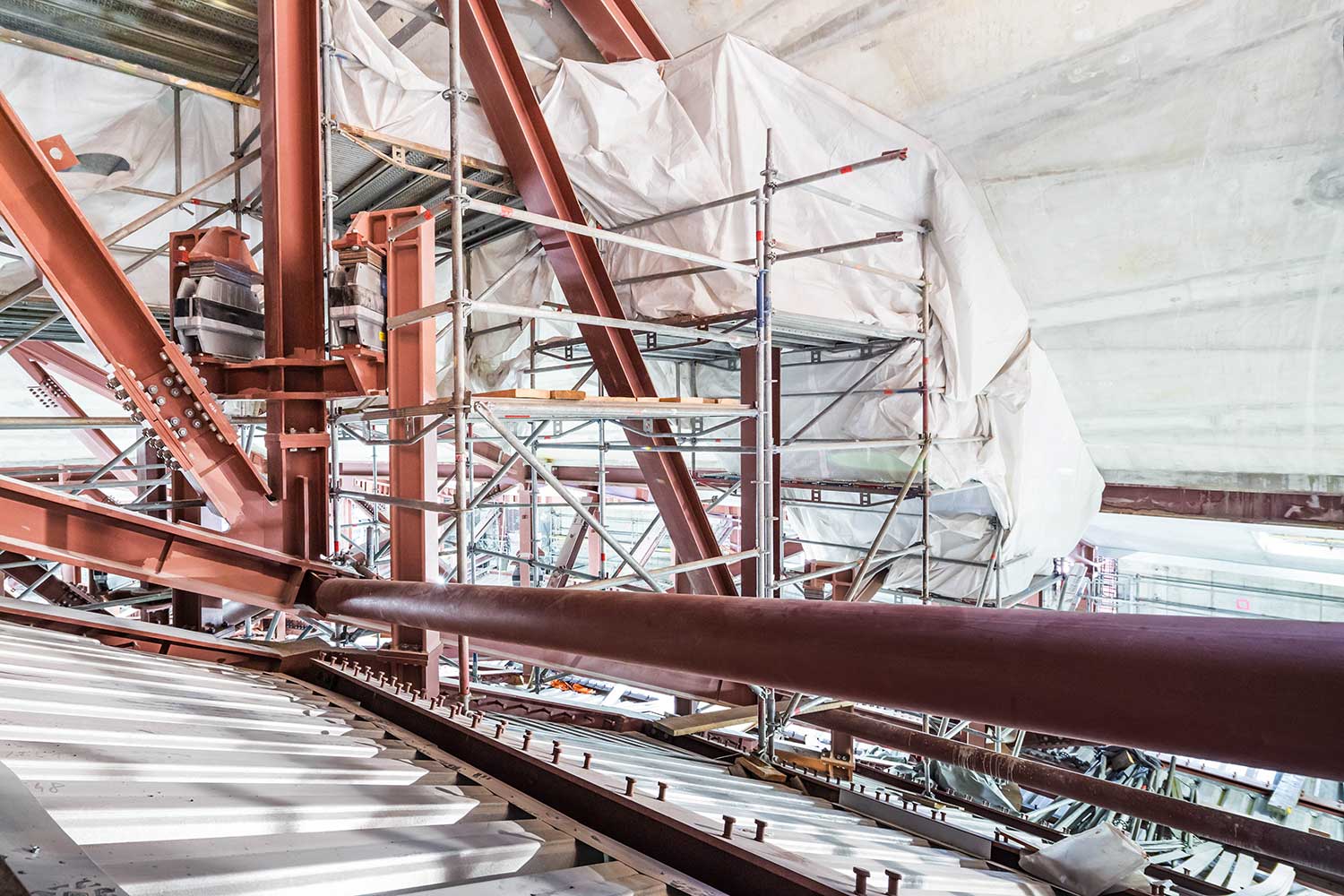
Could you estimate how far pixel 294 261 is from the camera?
4.15m

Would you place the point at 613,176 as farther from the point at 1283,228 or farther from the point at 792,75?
the point at 1283,228

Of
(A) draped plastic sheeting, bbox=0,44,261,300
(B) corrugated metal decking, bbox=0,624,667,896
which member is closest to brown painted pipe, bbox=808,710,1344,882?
(B) corrugated metal decking, bbox=0,624,667,896

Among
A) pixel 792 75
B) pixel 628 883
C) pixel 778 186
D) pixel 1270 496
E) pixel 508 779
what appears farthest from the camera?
pixel 1270 496

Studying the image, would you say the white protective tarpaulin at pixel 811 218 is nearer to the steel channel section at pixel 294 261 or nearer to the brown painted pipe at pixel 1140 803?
the steel channel section at pixel 294 261

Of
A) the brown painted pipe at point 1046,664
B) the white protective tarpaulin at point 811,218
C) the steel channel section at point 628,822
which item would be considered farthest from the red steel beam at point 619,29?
the brown painted pipe at point 1046,664

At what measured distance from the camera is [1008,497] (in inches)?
263

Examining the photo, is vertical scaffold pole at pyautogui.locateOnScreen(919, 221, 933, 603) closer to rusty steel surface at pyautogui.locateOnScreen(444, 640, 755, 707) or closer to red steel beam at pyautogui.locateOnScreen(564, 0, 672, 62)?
rusty steel surface at pyautogui.locateOnScreen(444, 640, 755, 707)

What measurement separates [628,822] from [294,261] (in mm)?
3810

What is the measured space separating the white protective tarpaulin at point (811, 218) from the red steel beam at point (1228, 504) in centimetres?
Result: 157

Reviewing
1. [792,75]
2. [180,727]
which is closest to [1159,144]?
[792,75]

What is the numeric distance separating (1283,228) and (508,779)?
19.5ft

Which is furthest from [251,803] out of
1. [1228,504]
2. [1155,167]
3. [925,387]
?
[1228,504]

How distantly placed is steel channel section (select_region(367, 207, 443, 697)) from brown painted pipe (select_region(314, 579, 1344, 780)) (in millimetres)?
2849

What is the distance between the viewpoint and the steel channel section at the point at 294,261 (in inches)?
161
